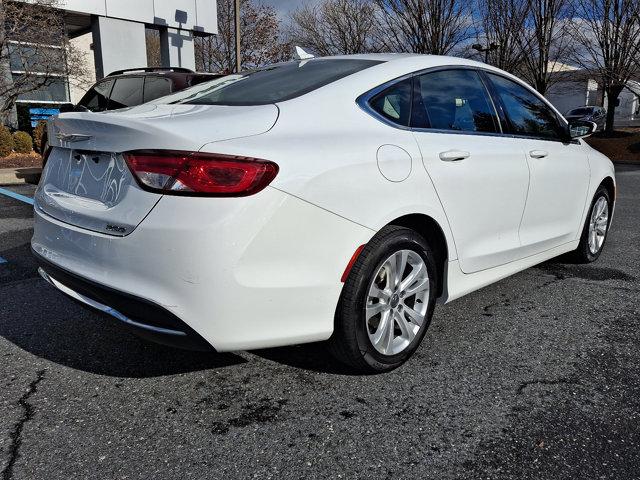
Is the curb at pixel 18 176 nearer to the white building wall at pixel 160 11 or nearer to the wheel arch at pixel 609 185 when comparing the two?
the white building wall at pixel 160 11

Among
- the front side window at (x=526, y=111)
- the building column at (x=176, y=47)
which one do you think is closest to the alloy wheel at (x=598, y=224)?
the front side window at (x=526, y=111)

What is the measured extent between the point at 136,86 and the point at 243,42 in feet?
62.5

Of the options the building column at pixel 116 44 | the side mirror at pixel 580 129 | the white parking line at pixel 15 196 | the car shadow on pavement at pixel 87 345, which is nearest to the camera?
the car shadow on pavement at pixel 87 345

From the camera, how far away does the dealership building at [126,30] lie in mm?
15438

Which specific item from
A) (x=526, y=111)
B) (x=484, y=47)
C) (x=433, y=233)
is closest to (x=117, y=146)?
(x=433, y=233)

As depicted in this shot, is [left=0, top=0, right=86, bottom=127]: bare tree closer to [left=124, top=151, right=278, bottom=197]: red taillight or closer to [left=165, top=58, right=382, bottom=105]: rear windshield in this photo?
[left=165, top=58, right=382, bottom=105]: rear windshield

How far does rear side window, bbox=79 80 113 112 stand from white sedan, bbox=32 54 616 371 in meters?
5.75

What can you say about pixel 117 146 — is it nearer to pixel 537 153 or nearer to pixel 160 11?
pixel 537 153

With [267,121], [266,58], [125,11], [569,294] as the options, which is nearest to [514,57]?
[266,58]

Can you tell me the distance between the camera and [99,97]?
8.55 metres

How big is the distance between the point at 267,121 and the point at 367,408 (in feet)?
4.38

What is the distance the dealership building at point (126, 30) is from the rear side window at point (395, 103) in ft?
45.1

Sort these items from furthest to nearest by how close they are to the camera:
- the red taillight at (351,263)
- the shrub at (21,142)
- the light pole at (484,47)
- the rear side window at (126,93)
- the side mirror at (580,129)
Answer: the light pole at (484,47) → the shrub at (21,142) → the rear side window at (126,93) → the side mirror at (580,129) → the red taillight at (351,263)

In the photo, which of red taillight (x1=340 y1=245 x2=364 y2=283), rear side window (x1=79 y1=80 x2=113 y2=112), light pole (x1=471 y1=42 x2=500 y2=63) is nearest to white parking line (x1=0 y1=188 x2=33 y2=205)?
rear side window (x1=79 y1=80 x2=113 y2=112)
